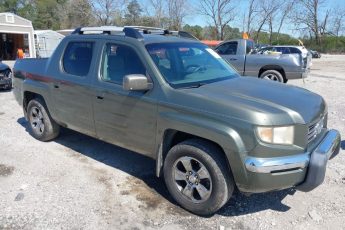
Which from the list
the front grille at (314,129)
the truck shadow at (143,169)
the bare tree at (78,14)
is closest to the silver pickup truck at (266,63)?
the truck shadow at (143,169)

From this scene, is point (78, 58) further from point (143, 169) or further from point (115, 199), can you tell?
point (115, 199)

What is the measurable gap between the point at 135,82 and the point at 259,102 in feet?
4.25

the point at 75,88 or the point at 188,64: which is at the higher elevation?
the point at 188,64

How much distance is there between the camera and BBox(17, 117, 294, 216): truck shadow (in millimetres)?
3895

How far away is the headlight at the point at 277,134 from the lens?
10.4 ft

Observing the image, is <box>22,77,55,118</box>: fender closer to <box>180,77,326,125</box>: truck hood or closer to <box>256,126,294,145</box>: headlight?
<box>180,77,326,125</box>: truck hood

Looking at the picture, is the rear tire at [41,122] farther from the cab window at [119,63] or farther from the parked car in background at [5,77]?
the parked car in background at [5,77]

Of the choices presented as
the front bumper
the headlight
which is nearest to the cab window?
the headlight

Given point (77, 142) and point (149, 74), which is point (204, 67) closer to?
point (149, 74)

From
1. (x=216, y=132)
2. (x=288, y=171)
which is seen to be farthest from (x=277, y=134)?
(x=216, y=132)

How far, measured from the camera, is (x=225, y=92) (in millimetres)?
3654

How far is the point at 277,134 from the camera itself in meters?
3.23

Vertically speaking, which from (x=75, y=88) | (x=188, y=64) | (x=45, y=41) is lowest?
(x=75, y=88)

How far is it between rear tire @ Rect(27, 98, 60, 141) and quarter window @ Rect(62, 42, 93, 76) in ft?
3.30
